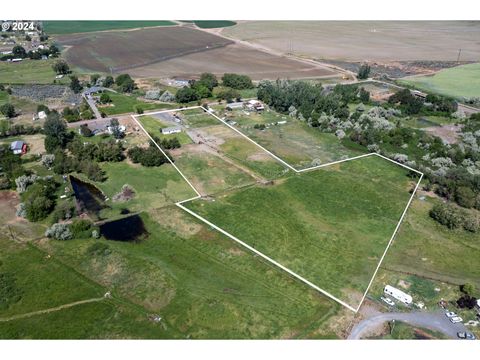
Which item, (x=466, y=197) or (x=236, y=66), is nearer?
(x=466, y=197)

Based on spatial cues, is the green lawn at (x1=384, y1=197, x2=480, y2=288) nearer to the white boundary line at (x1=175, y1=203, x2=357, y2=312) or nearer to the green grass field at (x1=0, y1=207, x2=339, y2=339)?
the white boundary line at (x1=175, y1=203, x2=357, y2=312)

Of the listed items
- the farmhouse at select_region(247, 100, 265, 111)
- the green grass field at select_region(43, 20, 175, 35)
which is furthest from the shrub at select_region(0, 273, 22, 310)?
the green grass field at select_region(43, 20, 175, 35)

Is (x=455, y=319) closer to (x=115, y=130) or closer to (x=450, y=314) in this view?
(x=450, y=314)

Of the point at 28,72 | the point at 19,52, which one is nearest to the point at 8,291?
the point at 28,72

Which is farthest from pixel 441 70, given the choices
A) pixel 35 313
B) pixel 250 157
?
pixel 35 313

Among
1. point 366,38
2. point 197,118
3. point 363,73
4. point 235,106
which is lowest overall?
point 197,118

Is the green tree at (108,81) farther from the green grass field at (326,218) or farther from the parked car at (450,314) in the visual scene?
the parked car at (450,314)

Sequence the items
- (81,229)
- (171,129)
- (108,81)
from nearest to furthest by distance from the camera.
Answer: (81,229)
(171,129)
(108,81)

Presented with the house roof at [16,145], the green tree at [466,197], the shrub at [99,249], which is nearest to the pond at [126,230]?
the shrub at [99,249]

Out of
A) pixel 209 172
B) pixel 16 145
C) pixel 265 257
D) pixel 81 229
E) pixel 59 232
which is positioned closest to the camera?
pixel 265 257
